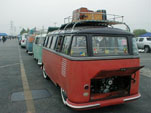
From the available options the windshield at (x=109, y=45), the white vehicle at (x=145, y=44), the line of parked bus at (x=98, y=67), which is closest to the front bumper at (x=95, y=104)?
the line of parked bus at (x=98, y=67)

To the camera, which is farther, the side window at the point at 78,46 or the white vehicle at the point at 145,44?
the white vehicle at the point at 145,44

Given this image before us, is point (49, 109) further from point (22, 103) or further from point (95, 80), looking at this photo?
point (95, 80)

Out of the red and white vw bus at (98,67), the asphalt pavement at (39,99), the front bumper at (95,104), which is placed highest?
the red and white vw bus at (98,67)

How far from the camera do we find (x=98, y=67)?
3.80 m

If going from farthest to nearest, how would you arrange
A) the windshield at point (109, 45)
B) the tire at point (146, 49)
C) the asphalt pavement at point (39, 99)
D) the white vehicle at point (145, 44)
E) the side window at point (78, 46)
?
the tire at point (146, 49), the white vehicle at point (145, 44), the asphalt pavement at point (39, 99), the windshield at point (109, 45), the side window at point (78, 46)

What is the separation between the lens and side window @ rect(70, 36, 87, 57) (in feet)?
12.7

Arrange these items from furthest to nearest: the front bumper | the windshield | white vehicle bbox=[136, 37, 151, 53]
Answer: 1. white vehicle bbox=[136, 37, 151, 53]
2. the windshield
3. the front bumper

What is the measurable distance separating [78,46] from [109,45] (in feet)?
2.73

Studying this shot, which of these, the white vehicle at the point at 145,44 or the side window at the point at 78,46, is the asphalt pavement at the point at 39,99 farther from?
the white vehicle at the point at 145,44

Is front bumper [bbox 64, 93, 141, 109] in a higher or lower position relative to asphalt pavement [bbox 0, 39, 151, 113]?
higher

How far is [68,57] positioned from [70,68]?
0.27 m

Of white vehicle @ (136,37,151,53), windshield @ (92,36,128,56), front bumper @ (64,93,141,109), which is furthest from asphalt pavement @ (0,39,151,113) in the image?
white vehicle @ (136,37,151,53)

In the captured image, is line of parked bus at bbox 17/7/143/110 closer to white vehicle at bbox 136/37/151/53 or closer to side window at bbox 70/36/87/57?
side window at bbox 70/36/87/57

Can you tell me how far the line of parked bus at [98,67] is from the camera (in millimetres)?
3709
